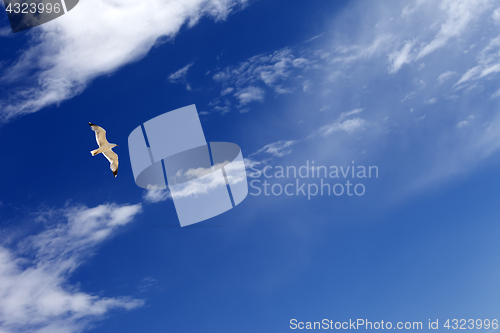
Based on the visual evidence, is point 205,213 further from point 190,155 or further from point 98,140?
point 98,140

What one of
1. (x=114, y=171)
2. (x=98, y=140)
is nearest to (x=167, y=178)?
(x=114, y=171)

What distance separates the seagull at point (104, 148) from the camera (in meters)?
59.5

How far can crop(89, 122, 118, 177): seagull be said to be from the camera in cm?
5950

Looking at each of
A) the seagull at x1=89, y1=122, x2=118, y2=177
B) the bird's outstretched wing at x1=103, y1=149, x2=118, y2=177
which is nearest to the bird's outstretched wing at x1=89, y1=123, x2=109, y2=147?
the seagull at x1=89, y1=122, x2=118, y2=177

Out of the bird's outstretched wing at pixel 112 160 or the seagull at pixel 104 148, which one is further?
the bird's outstretched wing at pixel 112 160

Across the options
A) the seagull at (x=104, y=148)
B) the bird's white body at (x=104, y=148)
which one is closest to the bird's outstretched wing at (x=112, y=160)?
the seagull at (x=104, y=148)

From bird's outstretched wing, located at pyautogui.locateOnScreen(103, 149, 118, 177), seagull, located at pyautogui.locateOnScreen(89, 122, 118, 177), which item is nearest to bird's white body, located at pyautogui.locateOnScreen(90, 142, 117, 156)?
seagull, located at pyautogui.locateOnScreen(89, 122, 118, 177)

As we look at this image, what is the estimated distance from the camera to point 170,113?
66.5m

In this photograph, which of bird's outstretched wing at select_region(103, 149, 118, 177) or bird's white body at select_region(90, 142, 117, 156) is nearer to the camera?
bird's white body at select_region(90, 142, 117, 156)

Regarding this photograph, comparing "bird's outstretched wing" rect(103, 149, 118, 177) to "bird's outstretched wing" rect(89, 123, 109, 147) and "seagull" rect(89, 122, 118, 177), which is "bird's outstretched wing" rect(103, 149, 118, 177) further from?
"bird's outstretched wing" rect(89, 123, 109, 147)

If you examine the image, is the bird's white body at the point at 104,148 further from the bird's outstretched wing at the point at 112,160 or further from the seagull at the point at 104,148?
the bird's outstretched wing at the point at 112,160

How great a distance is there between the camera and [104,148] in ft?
202

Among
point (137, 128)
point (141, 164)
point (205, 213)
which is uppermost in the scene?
point (137, 128)

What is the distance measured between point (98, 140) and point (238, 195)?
27.2 meters
